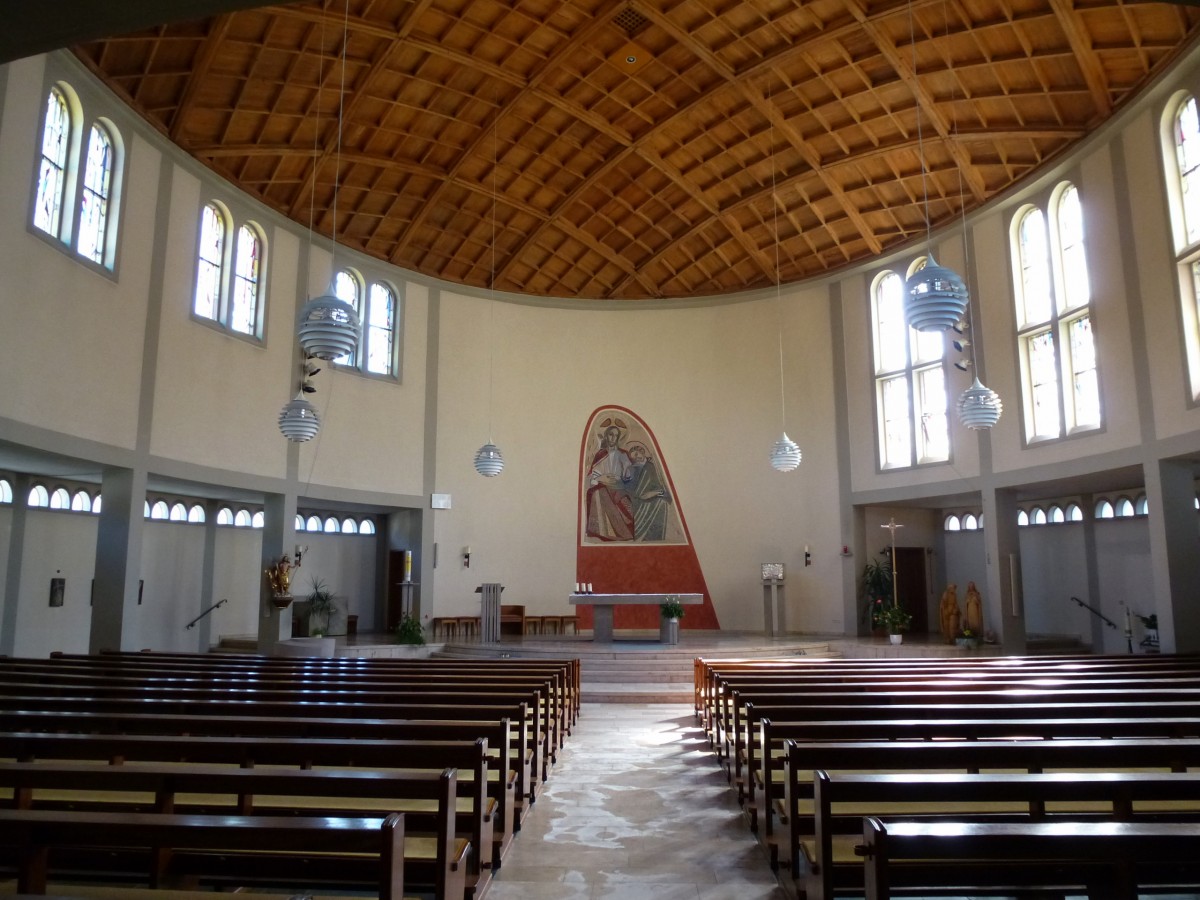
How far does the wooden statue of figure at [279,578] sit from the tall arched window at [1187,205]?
13.6 metres

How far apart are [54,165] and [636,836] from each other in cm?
1068

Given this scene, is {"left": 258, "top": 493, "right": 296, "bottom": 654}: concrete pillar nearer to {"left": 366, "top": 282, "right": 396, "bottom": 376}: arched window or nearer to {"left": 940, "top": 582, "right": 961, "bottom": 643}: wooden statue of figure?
{"left": 366, "top": 282, "right": 396, "bottom": 376}: arched window

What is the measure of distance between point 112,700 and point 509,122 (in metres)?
12.0

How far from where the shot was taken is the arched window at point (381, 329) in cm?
1625

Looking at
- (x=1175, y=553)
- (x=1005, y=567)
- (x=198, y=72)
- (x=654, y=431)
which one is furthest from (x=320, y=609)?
(x=1175, y=553)

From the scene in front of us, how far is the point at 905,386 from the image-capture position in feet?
52.5

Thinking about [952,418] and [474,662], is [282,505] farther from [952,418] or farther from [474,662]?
[952,418]

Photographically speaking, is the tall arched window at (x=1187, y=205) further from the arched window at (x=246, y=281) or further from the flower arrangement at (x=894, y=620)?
the arched window at (x=246, y=281)

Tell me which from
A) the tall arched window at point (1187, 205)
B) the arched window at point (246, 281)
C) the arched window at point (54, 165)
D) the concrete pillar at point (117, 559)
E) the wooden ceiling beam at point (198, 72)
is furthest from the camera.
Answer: the arched window at point (246, 281)

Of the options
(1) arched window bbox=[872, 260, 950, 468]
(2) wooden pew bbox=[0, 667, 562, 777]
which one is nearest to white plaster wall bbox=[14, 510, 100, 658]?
(2) wooden pew bbox=[0, 667, 562, 777]

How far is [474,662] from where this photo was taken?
7.95 m

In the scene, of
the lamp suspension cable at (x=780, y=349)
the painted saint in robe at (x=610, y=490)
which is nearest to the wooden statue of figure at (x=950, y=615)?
the lamp suspension cable at (x=780, y=349)

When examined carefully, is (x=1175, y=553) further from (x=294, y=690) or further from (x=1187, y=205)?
(x=294, y=690)

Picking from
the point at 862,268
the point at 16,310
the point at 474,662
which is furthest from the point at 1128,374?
the point at 16,310
